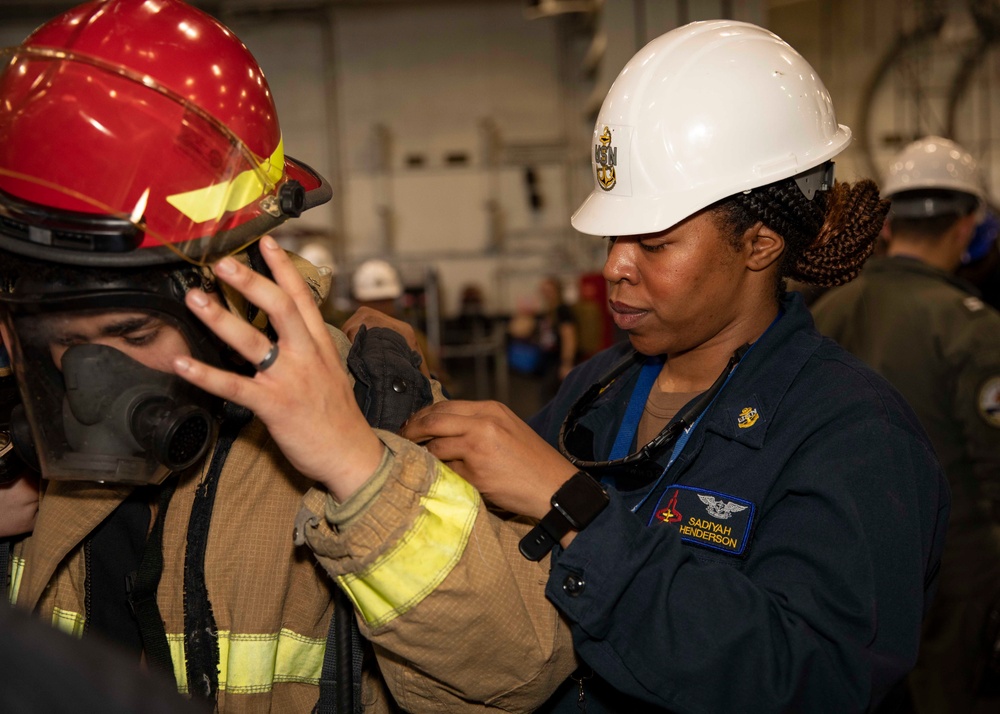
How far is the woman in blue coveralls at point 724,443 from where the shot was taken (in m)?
1.34

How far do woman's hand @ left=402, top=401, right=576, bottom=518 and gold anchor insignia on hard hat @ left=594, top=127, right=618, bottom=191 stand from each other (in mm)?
609

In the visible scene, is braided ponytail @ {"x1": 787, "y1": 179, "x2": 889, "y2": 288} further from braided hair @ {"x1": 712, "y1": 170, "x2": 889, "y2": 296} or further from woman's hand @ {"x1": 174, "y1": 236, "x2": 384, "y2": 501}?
woman's hand @ {"x1": 174, "y1": 236, "x2": 384, "y2": 501}

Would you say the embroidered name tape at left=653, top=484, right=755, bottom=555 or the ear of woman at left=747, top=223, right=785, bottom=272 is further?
the ear of woman at left=747, top=223, right=785, bottom=272

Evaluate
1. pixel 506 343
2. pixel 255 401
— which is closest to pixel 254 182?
pixel 255 401

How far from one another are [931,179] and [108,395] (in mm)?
3646

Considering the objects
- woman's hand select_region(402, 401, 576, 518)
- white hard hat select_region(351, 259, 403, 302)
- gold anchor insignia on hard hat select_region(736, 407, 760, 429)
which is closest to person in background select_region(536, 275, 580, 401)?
white hard hat select_region(351, 259, 403, 302)

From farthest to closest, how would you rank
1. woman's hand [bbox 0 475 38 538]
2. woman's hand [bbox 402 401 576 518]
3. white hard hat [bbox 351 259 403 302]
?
white hard hat [bbox 351 259 403 302] → woman's hand [bbox 0 475 38 538] → woman's hand [bbox 402 401 576 518]

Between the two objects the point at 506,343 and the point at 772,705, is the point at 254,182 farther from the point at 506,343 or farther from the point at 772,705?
the point at 506,343

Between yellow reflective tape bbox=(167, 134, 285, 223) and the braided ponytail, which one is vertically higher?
yellow reflective tape bbox=(167, 134, 285, 223)

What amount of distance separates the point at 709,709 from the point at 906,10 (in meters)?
12.8

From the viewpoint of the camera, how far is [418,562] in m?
1.22

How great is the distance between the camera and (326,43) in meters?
13.1

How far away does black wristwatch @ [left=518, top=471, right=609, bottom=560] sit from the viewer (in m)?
1.38

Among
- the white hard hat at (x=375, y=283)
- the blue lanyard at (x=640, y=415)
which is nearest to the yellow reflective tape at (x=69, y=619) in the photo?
the blue lanyard at (x=640, y=415)
